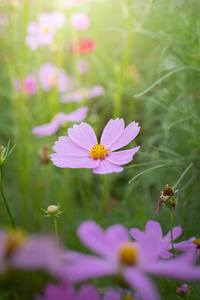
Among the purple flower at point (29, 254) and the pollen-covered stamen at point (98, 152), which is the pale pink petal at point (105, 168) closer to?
the pollen-covered stamen at point (98, 152)

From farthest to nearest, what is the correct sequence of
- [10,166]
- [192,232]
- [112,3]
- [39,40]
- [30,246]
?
[112,3]
[10,166]
[39,40]
[192,232]
[30,246]

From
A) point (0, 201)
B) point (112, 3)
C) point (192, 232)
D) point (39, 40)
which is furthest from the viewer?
point (112, 3)

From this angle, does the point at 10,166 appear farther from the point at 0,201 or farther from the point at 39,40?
the point at 39,40

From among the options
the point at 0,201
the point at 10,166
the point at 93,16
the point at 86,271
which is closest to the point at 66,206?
the point at 0,201

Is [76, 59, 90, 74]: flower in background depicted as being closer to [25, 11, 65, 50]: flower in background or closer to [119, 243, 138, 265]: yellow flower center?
[25, 11, 65, 50]: flower in background

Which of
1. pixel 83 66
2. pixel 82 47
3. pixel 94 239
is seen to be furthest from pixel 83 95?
pixel 94 239

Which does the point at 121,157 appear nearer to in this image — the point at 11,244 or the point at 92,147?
the point at 92,147

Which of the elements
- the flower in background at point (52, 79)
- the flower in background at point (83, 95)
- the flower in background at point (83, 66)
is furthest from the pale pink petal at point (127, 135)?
the flower in background at point (83, 66)
